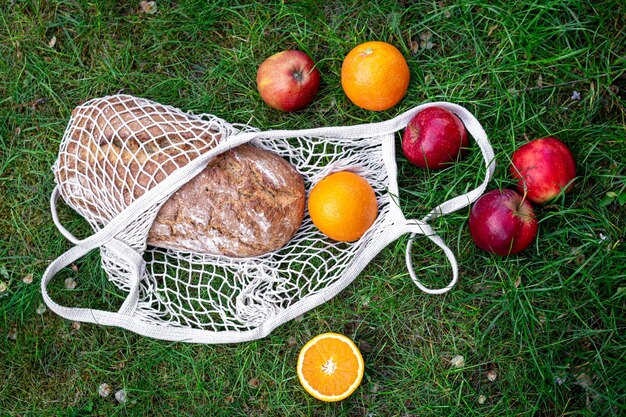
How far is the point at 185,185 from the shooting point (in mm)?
2963

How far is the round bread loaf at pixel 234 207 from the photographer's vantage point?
2.97m

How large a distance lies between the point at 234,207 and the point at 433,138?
3.92ft

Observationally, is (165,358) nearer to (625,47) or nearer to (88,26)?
(88,26)

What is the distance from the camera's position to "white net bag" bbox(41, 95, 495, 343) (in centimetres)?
297

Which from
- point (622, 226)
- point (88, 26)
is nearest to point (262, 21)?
point (88, 26)

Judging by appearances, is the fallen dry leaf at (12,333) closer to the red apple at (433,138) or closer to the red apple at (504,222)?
the red apple at (433,138)

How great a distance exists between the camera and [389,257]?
3342 mm

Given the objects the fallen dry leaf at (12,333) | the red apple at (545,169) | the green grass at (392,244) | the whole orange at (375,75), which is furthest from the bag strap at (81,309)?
the red apple at (545,169)

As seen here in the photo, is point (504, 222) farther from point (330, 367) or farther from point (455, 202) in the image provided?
point (330, 367)

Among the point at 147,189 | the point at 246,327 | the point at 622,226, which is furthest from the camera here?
the point at 246,327

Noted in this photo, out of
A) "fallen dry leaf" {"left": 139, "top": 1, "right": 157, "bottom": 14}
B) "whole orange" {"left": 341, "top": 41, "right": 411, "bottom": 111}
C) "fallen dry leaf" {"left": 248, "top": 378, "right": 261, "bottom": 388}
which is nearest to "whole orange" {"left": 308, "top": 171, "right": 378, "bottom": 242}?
Result: "whole orange" {"left": 341, "top": 41, "right": 411, "bottom": 111}

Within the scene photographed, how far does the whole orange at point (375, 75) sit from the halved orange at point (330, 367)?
1429 millimetres

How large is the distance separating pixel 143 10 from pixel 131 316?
2032 millimetres

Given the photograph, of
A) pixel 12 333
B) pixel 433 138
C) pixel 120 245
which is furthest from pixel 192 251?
pixel 433 138
